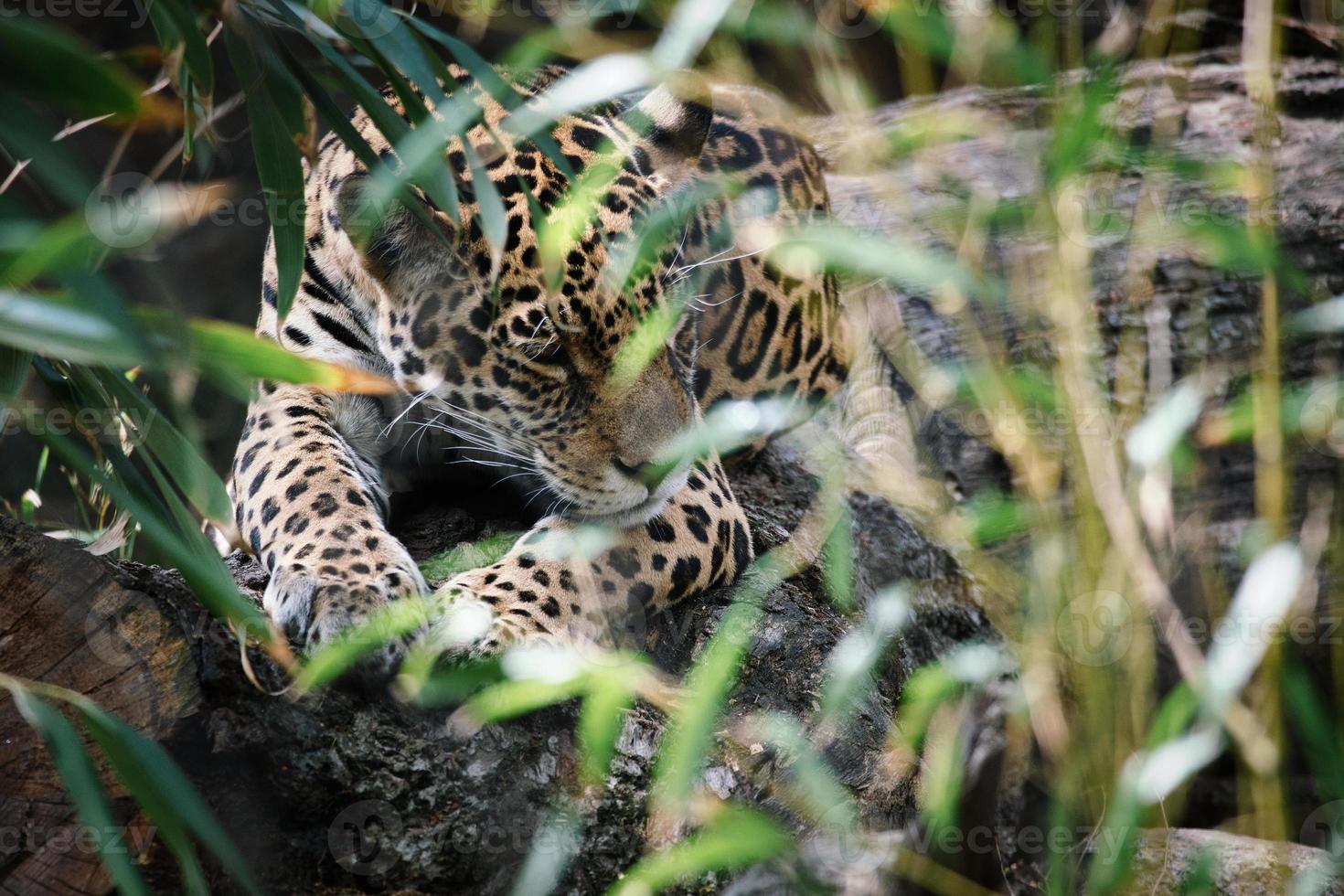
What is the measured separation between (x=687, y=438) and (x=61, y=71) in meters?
1.64

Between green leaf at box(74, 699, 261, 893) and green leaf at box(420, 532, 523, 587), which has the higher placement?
green leaf at box(74, 699, 261, 893)

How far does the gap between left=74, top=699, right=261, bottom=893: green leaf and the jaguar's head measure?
1432 mm

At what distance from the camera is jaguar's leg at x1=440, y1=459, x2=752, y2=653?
8.90 ft

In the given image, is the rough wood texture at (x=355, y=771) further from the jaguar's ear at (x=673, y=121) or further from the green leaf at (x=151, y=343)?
the jaguar's ear at (x=673, y=121)

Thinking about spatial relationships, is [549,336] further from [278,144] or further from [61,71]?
[61,71]

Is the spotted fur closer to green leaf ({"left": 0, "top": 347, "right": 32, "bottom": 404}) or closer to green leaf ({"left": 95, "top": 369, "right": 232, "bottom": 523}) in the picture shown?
green leaf ({"left": 95, "top": 369, "right": 232, "bottom": 523})

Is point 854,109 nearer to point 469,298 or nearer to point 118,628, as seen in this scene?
point 469,298

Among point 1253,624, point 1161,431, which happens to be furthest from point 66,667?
point 1253,624

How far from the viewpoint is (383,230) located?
3033 millimetres

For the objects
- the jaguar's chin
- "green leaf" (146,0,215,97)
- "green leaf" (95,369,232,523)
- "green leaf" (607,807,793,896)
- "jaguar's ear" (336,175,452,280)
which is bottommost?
the jaguar's chin

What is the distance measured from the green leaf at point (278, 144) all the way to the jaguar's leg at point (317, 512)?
526 mm

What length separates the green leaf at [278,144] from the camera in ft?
6.47

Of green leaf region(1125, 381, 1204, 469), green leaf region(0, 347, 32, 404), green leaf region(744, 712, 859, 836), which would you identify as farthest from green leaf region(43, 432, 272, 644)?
green leaf region(1125, 381, 1204, 469)

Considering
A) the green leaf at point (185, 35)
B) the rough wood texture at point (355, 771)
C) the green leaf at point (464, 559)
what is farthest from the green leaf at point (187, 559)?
the green leaf at point (464, 559)
